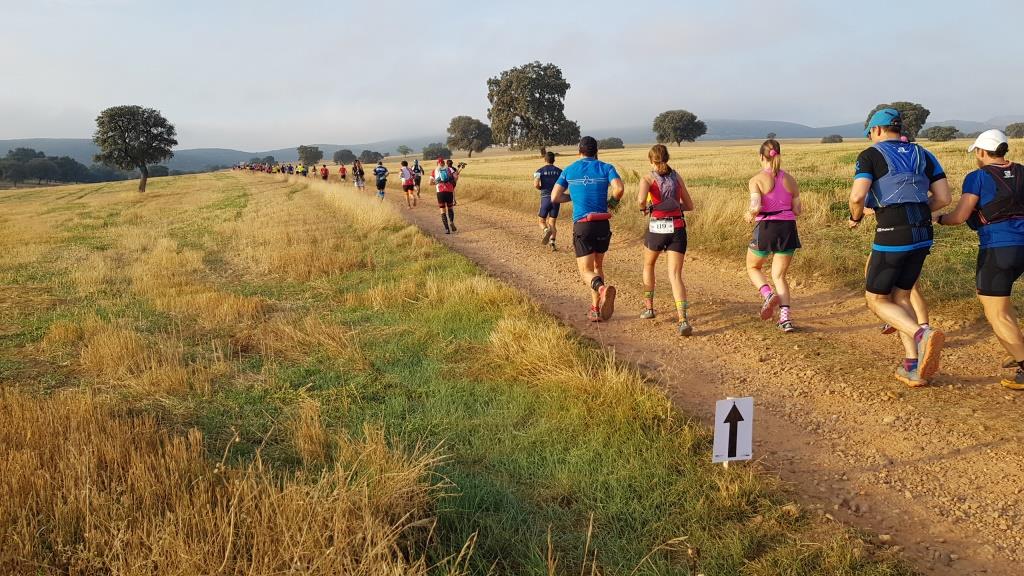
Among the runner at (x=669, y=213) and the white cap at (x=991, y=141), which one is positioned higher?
the white cap at (x=991, y=141)

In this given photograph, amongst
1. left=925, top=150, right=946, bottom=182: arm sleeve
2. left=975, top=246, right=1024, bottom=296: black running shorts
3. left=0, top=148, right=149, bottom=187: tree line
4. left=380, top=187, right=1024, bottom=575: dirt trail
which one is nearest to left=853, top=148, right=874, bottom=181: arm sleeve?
left=925, top=150, right=946, bottom=182: arm sleeve

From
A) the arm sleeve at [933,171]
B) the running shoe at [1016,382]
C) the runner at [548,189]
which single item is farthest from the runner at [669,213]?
the runner at [548,189]

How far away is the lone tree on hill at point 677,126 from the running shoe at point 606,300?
8959cm

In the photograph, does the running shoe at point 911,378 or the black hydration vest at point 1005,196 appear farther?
the running shoe at point 911,378

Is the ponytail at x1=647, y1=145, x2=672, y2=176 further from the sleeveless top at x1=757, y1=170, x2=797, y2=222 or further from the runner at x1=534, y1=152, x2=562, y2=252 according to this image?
the runner at x1=534, y1=152, x2=562, y2=252

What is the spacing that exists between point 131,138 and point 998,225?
197 ft

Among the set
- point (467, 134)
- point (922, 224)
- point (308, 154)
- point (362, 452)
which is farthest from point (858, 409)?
point (308, 154)

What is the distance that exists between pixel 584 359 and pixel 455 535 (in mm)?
2389

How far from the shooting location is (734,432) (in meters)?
3.09

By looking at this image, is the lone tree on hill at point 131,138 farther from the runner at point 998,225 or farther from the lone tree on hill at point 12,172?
the lone tree on hill at point 12,172

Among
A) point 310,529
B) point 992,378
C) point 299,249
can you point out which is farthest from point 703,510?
point 299,249

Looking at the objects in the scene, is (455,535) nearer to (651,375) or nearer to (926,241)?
(651,375)

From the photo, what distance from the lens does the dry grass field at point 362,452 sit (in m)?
2.42

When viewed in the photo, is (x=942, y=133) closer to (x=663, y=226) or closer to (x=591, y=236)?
(x=663, y=226)
